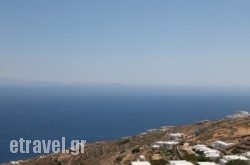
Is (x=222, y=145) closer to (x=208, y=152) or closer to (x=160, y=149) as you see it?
(x=208, y=152)

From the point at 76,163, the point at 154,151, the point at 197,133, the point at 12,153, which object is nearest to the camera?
the point at 154,151

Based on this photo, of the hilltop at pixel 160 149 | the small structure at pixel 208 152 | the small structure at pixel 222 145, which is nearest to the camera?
the small structure at pixel 208 152

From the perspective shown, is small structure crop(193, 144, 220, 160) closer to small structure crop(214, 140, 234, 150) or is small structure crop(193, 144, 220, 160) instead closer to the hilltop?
the hilltop

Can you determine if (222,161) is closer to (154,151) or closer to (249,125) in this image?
(154,151)

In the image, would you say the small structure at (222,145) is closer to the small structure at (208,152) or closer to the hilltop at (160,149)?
the hilltop at (160,149)

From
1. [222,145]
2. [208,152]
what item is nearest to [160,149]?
[208,152]

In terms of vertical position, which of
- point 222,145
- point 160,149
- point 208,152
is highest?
point 222,145

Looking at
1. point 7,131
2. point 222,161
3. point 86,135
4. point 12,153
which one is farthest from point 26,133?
point 222,161

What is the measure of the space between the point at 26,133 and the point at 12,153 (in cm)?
4211

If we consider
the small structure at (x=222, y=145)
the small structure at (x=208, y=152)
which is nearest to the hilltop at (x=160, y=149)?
the small structure at (x=222, y=145)

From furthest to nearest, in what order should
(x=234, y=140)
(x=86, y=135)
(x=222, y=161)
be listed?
(x=86, y=135), (x=234, y=140), (x=222, y=161)

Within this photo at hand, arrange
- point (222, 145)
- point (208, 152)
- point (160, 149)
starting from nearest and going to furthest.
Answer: point (208, 152)
point (222, 145)
point (160, 149)

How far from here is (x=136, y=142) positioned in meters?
87.1

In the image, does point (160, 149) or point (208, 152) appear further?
point (160, 149)
